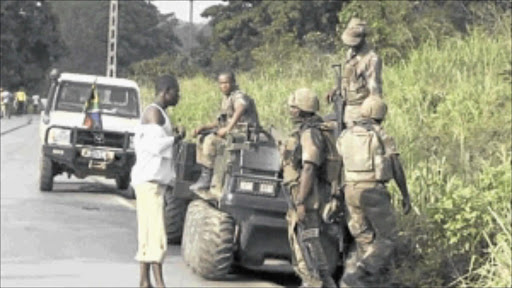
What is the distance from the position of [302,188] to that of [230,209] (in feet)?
4.80

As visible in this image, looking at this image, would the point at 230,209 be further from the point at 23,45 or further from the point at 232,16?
the point at 23,45

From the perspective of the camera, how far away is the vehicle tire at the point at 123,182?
18706 mm

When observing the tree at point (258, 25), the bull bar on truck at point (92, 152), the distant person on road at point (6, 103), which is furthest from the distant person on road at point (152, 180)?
the distant person on road at point (6, 103)

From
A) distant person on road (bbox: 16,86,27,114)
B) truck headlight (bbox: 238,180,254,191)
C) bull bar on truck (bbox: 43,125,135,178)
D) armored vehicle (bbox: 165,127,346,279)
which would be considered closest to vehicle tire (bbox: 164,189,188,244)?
armored vehicle (bbox: 165,127,346,279)

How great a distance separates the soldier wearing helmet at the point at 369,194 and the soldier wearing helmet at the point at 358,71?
62.0 inches

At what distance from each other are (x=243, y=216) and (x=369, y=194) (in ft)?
5.89

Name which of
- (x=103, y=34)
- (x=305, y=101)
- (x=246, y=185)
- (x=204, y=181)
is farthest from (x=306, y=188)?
(x=103, y=34)

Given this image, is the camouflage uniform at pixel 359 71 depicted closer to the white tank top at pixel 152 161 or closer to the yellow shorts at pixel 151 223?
the white tank top at pixel 152 161

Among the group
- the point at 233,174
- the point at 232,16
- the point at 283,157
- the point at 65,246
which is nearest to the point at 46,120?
the point at 65,246

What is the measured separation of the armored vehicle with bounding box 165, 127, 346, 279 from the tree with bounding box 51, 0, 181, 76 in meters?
83.1

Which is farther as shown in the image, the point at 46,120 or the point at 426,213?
the point at 46,120

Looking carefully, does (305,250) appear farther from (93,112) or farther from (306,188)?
(93,112)

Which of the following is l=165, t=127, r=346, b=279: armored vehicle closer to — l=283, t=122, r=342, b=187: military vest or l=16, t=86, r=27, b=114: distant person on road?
l=283, t=122, r=342, b=187: military vest

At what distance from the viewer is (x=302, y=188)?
8250 mm
